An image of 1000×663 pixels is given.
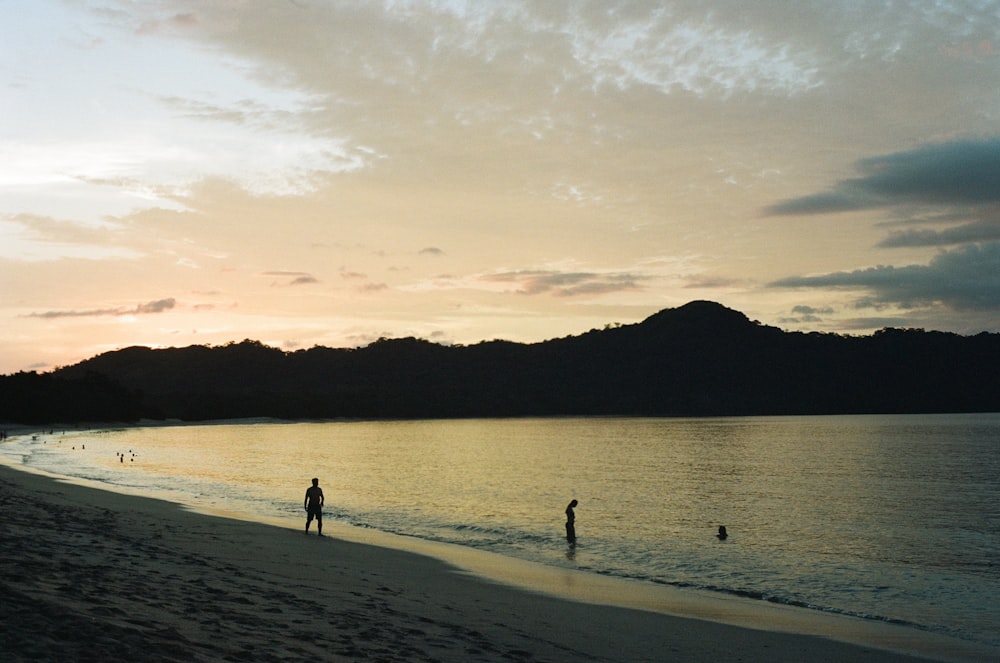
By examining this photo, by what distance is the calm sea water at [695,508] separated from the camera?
24891 millimetres

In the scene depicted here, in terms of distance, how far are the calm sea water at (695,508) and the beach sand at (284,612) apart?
21.2 feet

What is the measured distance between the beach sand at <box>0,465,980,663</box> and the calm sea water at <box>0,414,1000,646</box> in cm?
645

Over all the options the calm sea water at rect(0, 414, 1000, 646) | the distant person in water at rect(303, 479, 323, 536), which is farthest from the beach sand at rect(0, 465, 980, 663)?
the calm sea water at rect(0, 414, 1000, 646)

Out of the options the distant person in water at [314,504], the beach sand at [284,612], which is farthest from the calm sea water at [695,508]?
the beach sand at [284,612]

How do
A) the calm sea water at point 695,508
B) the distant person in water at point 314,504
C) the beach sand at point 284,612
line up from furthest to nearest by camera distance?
the distant person in water at point 314,504 → the calm sea water at point 695,508 → the beach sand at point 284,612

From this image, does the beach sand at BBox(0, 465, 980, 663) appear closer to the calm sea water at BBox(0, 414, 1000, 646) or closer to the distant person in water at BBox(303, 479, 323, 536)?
the distant person in water at BBox(303, 479, 323, 536)

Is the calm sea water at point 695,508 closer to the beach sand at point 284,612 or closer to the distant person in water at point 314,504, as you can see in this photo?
the distant person in water at point 314,504

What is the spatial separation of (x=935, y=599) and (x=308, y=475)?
56.7 metres

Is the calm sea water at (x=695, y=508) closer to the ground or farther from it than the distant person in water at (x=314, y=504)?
closer to the ground

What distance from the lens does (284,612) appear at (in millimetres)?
13805

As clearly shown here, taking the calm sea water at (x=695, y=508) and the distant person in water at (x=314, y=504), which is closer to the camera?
the calm sea water at (x=695, y=508)

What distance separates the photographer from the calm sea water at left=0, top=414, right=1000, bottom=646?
24891 mm

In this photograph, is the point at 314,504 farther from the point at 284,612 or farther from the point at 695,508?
the point at 695,508

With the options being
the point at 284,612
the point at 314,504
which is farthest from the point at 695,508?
the point at 284,612
